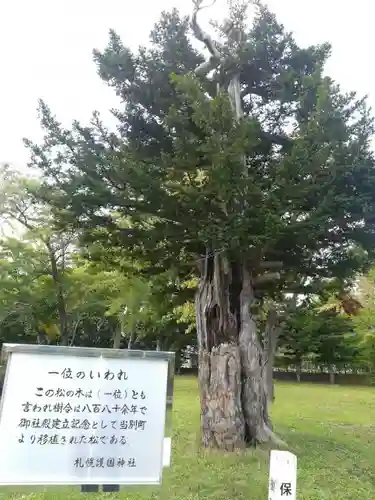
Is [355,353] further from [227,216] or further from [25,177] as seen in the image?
[227,216]

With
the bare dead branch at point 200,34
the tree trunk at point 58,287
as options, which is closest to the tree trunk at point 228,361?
the bare dead branch at point 200,34

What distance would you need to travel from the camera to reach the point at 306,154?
6004mm

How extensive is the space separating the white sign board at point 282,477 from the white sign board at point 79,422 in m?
0.83

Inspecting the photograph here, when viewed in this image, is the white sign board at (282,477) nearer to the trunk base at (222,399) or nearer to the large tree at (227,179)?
the large tree at (227,179)

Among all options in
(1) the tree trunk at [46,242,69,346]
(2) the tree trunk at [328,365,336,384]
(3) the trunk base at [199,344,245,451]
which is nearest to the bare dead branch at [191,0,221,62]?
(3) the trunk base at [199,344,245,451]

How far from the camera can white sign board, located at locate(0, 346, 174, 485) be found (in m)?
2.73

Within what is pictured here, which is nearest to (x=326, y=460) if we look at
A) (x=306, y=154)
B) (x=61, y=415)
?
(x=306, y=154)

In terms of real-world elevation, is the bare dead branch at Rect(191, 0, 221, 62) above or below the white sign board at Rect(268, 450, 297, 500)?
above

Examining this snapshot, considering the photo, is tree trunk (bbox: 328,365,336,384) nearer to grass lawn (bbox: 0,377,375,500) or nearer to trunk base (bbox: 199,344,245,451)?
grass lawn (bbox: 0,377,375,500)

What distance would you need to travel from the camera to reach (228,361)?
23.8 feet

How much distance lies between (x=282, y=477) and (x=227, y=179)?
3642mm

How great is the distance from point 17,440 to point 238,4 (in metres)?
8.51

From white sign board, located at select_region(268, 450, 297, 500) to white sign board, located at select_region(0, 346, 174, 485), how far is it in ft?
2.71

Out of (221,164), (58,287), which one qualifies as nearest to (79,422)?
(221,164)
